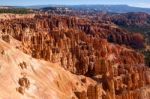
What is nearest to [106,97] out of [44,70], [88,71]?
[44,70]

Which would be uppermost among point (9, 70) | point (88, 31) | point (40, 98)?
point (9, 70)

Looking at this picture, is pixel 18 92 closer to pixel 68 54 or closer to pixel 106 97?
pixel 106 97

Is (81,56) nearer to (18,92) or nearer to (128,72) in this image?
(128,72)

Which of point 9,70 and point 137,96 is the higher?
point 9,70

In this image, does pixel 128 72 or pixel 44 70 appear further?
pixel 128 72

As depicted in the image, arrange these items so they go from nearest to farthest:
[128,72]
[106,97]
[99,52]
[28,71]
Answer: [28,71]
[106,97]
[128,72]
[99,52]

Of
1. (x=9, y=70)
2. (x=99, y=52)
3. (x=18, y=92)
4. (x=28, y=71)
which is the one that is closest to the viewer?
(x=18, y=92)

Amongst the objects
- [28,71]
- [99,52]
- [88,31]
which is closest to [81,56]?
[99,52]
